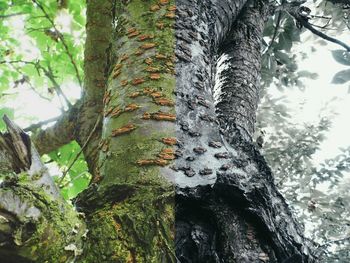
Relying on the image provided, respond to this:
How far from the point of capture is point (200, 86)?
1.17 m

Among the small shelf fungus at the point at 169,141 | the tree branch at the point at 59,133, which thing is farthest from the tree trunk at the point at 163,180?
the tree branch at the point at 59,133

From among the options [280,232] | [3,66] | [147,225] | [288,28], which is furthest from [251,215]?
[3,66]

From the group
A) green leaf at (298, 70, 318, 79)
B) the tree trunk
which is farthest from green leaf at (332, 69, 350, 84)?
green leaf at (298, 70, 318, 79)

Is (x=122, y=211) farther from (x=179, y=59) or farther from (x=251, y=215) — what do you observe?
(x=179, y=59)

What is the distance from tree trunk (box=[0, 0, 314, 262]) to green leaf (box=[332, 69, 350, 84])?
24.3 inches

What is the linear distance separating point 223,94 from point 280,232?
29.2 inches

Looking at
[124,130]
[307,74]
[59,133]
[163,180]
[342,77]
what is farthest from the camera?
[307,74]

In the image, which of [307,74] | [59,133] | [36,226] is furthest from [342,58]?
[307,74]

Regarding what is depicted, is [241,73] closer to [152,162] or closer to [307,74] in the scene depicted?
[152,162]

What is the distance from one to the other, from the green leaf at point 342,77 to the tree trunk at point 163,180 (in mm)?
618

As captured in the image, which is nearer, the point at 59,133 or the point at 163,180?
the point at 163,180

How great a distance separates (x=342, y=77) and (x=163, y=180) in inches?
48.8

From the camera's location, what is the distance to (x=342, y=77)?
5.88 feet

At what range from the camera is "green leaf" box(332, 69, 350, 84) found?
179 cm
